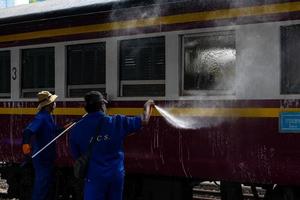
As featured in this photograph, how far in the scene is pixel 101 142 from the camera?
5.66 metres

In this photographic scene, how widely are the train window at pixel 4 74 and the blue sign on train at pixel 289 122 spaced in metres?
4.66

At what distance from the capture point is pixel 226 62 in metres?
6.68

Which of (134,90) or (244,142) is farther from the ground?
(134,90)

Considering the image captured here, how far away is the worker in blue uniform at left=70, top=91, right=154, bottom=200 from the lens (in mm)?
5660

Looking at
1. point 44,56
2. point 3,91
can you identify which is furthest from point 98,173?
point 3,91

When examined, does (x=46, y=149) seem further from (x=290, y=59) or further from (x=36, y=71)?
(x=290, y=59)

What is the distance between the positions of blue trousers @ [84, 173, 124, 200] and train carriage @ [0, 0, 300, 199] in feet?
4.45

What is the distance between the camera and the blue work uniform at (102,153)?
18.6 feet

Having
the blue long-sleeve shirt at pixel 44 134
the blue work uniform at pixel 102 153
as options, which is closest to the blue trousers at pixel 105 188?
the blue work uniform at pixel 102 153

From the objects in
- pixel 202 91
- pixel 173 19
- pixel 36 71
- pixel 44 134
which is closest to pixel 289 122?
pixel 202 91

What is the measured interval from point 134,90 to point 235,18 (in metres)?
1.72

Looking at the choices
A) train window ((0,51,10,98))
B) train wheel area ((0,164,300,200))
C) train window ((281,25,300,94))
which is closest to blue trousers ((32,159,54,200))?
train wheel area ((0,164,300,200))

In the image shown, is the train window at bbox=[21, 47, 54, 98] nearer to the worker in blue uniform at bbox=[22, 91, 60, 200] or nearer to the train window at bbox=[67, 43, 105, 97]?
the train window at bbox=[67, 43, 105, 97]

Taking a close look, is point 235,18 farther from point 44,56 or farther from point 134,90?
point 44,56
